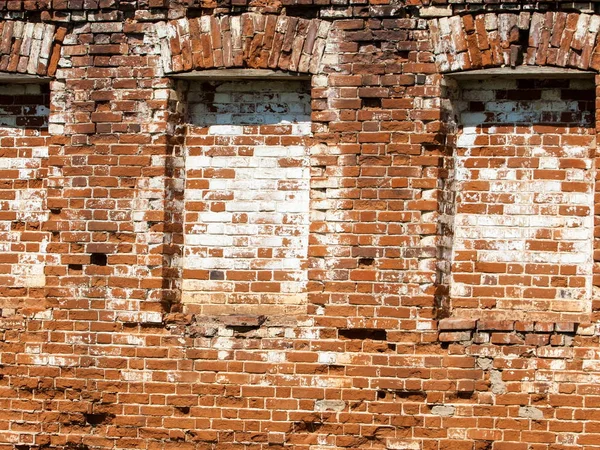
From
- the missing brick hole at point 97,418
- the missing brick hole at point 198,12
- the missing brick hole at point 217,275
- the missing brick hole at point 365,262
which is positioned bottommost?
the missing brick hole at point 97,418

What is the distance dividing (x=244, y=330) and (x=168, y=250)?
0.78 metres

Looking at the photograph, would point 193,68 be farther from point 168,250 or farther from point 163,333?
point 163,333

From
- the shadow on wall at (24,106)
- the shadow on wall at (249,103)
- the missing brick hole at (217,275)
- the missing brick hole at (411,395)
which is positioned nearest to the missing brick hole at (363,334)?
the missing brick hole at (411,395)

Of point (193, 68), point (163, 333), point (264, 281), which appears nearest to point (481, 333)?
point (264, 281)

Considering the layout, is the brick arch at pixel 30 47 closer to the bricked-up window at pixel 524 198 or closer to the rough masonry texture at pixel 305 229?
the rough masonry texture at pixel 305 229

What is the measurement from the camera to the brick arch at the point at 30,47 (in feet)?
26.6

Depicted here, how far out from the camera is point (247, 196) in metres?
8.00

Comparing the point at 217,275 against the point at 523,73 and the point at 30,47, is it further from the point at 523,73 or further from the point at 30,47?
the point at 523,73

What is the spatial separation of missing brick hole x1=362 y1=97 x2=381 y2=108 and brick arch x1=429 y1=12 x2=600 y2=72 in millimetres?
479

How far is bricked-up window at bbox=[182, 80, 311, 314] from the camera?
312 inches

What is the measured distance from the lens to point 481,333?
7555 millimetres

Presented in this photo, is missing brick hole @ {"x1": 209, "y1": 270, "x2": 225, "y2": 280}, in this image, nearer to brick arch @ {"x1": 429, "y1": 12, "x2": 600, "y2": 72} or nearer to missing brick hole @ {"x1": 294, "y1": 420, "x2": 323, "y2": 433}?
missing brick hole @ {"x1": 294, "y1": 420, "x2": 323, "y2": 433}

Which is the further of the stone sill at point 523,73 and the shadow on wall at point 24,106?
the shadow on wall at point 24,106

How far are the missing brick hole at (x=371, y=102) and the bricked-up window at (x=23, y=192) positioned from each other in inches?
93.9
